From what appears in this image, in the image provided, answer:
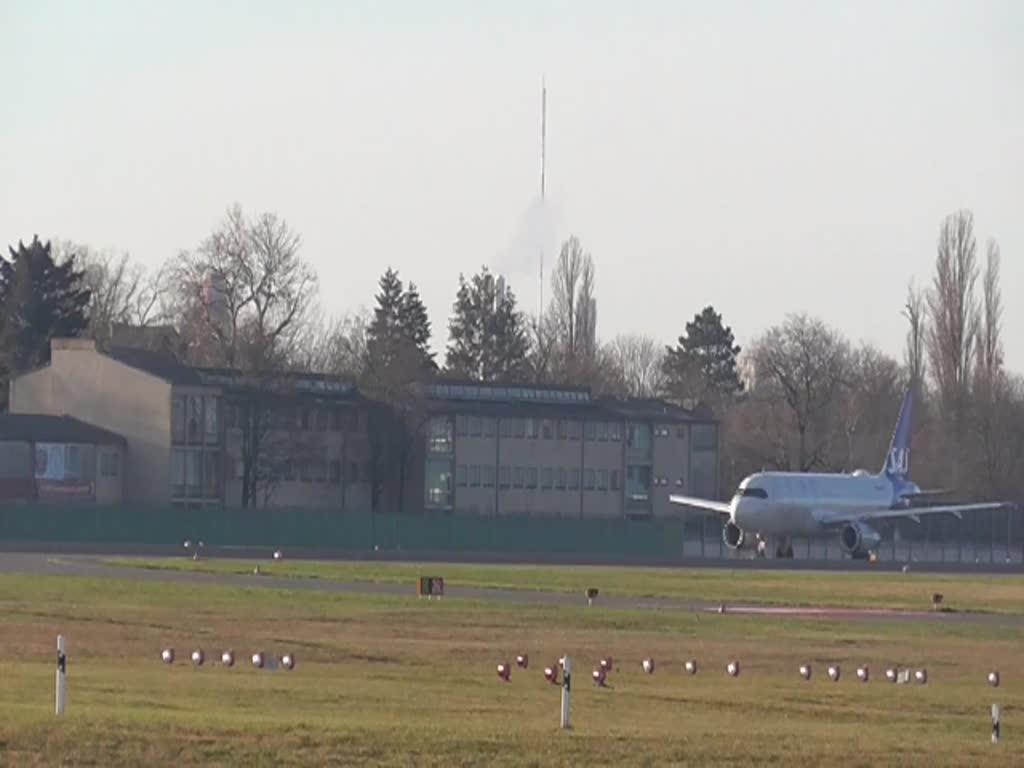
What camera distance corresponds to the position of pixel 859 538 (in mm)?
108812

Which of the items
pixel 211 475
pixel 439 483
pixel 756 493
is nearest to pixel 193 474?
pixel 211 475

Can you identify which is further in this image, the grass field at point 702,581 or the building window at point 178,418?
the building window at point 178,418

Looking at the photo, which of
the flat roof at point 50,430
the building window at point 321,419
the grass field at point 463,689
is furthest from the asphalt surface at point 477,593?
the building window at point 321,419

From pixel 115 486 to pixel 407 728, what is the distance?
3567 inches

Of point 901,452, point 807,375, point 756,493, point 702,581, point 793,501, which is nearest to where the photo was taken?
point 702,581

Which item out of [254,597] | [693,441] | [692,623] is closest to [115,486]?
[693,441]

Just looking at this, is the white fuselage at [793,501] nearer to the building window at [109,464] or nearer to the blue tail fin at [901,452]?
the blue tail fin at [901,452]

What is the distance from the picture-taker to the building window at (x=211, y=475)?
11725cm

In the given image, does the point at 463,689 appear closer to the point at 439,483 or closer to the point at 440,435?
the point at 440,435

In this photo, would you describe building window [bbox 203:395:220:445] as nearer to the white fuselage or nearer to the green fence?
the green fence

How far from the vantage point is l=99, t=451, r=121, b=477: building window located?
114062 millimetres

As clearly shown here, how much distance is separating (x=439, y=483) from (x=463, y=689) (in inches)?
3661

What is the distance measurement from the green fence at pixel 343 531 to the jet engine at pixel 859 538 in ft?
24.8

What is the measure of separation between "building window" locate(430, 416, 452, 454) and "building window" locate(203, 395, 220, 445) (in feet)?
42.7
